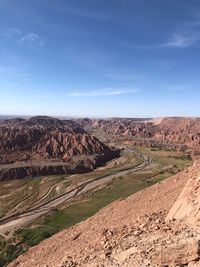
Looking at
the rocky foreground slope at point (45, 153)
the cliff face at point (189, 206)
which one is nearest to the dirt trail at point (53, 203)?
the rocky foreground slope at point (45, 153)

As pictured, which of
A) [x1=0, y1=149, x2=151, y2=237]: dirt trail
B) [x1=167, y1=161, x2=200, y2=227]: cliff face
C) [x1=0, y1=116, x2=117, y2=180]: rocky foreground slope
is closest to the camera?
[x1=167, y1=161, x2=200, y2=227]: cliff face

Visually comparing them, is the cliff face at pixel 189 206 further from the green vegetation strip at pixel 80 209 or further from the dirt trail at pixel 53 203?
the dirt trail at pixel 53 203

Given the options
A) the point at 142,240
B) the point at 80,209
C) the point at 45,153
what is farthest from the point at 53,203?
the point at 142,240

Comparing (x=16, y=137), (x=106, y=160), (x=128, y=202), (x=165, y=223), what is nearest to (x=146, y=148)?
(x=106, y=160)

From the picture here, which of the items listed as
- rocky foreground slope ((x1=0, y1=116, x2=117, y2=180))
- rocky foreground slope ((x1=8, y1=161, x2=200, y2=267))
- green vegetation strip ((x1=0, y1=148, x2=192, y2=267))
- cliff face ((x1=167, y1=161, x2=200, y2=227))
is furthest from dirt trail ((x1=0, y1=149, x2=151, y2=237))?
cliff face ((x1=167, y1=161, x2=200, y2=227))

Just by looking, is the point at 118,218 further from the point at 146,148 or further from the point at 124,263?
the point at 146,148

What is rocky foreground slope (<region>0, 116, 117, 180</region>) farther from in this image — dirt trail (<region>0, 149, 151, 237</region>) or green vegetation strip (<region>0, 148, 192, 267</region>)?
dirt trail (<region>0, 149, 151, 237</region>)
